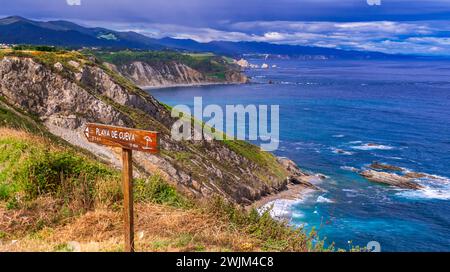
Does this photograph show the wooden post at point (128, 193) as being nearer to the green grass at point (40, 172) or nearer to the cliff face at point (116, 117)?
the green grass at point (40, 172)

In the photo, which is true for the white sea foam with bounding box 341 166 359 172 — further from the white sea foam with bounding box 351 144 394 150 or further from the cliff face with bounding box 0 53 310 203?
the white sea foam with bounding box 351 144 394 150

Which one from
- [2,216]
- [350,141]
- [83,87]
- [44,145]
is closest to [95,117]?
[83,87]

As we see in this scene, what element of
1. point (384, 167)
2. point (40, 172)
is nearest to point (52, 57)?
point (40, 172)

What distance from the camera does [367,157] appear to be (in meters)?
75.6

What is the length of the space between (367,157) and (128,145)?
239ft

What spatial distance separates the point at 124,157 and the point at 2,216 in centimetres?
397

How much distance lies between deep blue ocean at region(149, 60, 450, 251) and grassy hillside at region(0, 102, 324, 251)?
6.45ft

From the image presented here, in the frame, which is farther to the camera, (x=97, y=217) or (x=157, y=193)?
(x=157, y=193)

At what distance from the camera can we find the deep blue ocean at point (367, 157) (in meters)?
46.5

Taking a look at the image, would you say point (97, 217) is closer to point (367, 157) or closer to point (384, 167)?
point (384, 167)

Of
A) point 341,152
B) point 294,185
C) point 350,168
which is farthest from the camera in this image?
point 341,152

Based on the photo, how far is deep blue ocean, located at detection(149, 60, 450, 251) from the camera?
1831 inches

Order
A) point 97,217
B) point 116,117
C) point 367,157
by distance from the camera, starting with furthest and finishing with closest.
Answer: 1. point 367,157
2. point 116,117
3. point 97,217

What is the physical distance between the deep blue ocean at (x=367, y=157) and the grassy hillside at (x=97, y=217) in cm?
197
